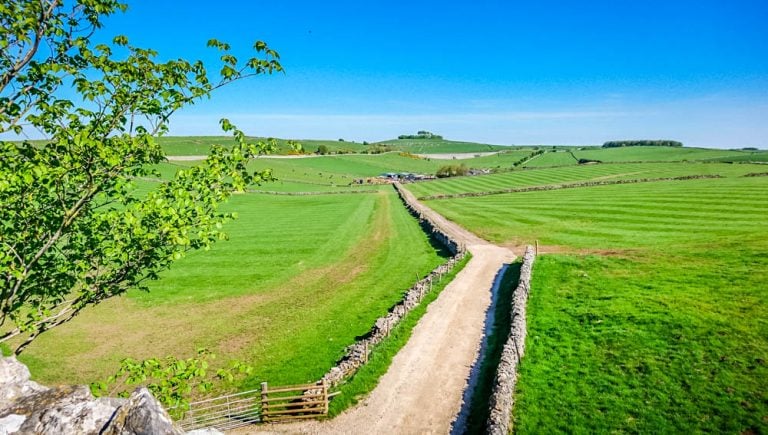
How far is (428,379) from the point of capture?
20469 millimetres

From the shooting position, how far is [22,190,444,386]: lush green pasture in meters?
24.8

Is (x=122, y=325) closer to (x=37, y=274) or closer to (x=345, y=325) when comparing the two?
(x=345, y=325)

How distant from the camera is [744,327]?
71.0 ft

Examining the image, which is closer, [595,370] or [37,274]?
[37,274]

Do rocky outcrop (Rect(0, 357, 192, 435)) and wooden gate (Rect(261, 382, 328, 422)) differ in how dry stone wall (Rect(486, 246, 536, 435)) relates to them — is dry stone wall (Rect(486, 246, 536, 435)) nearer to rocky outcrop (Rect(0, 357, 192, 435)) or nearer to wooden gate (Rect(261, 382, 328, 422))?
wooden gate (Rect(261, 382, 328, 422))

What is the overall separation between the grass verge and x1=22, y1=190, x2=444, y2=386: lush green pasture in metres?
2.60

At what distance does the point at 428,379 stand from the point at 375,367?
9.18ft

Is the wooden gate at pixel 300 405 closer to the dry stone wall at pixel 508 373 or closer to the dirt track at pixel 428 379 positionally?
the dirt track at pixel 428 379

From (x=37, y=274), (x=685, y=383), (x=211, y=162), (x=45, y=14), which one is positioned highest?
(x=45, y=14)

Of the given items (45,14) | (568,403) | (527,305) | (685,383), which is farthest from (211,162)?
(527,305)

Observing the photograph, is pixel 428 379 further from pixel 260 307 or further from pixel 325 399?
pixel 260 307

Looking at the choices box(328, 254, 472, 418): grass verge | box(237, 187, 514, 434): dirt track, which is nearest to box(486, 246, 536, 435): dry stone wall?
box(237, 187, 514, 434): dirt track

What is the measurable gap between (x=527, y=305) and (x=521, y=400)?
11.1 m

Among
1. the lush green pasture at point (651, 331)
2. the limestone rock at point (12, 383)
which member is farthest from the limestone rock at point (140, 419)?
the lush green pasture at point (651, 331)
